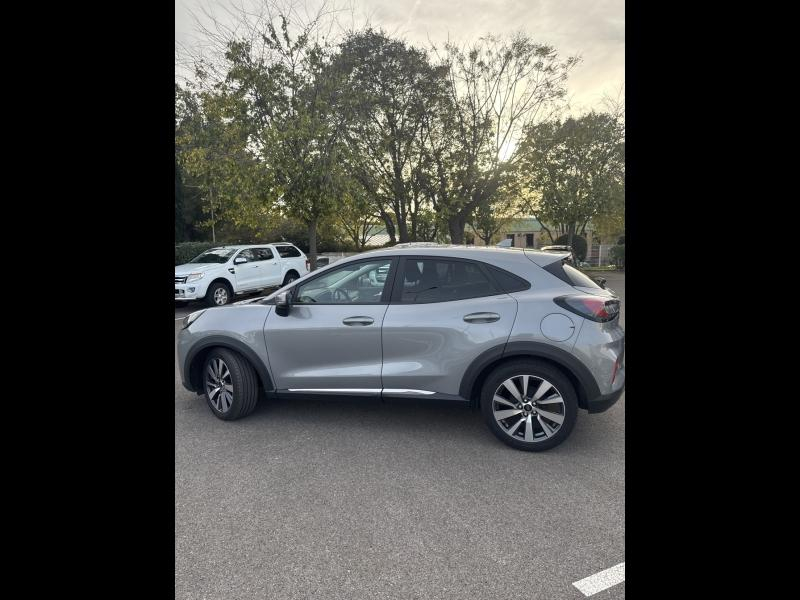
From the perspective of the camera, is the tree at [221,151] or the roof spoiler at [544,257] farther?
the tree at [221,151]

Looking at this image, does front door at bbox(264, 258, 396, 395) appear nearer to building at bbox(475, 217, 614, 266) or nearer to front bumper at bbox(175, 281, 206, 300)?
front bumper at bbox(175, 281, 206, 300)

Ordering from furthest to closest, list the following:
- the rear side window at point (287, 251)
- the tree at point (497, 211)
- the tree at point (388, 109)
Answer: the tree at point (497, 211), the tree at point (388, 109), the rear side window at point (287, 251)

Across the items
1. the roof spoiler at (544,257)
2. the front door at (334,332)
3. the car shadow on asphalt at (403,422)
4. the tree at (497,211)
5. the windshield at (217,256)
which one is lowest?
the car shadow on asphalt at (403,422)

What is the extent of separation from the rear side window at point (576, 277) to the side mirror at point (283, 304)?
95.2 inches

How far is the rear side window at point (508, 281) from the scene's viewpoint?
12.0 feet

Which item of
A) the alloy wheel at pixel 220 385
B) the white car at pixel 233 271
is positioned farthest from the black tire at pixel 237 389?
the white car at pixel 233 271

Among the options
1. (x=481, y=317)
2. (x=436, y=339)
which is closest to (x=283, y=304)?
(x=436, y=339)

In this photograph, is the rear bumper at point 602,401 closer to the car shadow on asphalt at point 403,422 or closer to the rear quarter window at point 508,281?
the car shadow on asphalt at point 403,422

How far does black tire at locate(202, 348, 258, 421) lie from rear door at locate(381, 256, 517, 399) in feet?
4.33

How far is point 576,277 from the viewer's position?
12.5ft

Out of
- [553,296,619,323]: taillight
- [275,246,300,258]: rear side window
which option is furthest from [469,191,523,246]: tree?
[553,296,619,323]: taillight

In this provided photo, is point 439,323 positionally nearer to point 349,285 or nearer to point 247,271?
point 349,285
